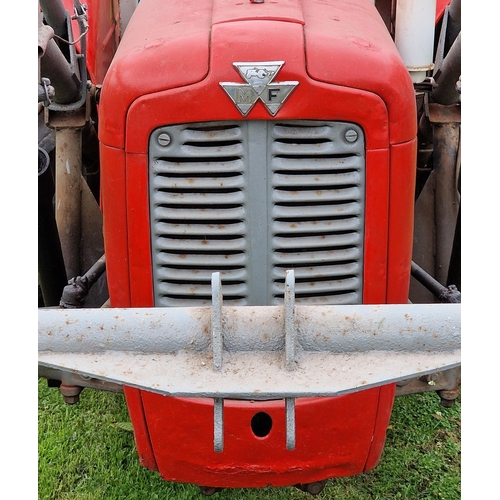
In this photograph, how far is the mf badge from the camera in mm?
1684

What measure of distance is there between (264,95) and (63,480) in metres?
1.95

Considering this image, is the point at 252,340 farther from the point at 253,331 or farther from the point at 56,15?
the point at 56,15

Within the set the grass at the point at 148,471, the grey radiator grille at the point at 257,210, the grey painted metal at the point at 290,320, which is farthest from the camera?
the grass at the point at 148,471

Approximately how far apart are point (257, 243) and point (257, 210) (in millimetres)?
97

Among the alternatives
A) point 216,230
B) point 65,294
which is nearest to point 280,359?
point 216,230

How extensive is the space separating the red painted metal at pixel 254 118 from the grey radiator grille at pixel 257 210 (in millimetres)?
43

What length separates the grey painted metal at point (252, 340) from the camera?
1.48m

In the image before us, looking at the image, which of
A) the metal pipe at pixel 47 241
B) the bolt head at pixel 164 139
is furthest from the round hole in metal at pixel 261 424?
the metal pipe at pixel 47 241

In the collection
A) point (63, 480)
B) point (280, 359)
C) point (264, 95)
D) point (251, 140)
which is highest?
point (264, 95)

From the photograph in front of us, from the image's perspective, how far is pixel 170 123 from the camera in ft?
5.78

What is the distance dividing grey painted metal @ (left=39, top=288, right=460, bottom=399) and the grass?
1.35m

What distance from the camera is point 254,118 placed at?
1.73 meters

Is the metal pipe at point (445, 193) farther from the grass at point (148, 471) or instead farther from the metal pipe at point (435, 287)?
the grass at point (148, 471)

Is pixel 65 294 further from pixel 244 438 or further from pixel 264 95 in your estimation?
pixel 264 95
